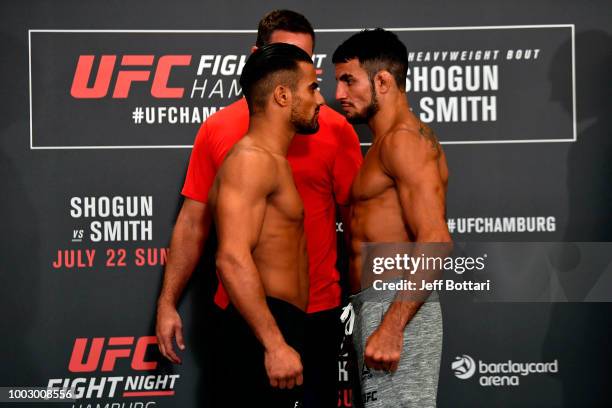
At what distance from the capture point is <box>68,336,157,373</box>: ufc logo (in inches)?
106

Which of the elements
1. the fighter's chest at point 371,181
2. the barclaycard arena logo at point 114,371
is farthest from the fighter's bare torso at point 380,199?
the barclaycard arena logo at point 114,371

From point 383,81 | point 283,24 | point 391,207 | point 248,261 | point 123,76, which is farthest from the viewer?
point 123,76

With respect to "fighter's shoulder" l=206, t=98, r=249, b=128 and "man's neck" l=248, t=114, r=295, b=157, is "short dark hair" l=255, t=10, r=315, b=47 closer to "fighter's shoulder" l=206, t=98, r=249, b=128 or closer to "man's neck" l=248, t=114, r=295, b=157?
"fighter's shoulder" l=206, t=98, r=249, b=128

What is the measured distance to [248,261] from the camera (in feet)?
6.05

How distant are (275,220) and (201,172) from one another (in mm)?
571

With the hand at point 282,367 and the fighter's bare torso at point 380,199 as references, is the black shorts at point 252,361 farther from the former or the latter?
the fighter's bare torso at point 380,199

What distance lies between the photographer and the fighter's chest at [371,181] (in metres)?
2.07

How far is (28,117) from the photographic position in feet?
8.68

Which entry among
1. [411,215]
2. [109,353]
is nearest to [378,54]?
[411,215]

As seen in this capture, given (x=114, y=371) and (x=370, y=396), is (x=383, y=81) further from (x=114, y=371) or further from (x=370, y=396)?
(x=114, y=371)

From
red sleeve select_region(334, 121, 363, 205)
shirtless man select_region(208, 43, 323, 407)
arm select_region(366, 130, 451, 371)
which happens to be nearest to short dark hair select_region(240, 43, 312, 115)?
shirtless man select_region(208, 43, 323, 407)

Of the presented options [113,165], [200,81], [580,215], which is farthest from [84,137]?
[580,215]

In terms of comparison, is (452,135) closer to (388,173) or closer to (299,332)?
(388,173)

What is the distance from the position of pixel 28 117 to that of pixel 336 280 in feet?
4.05
